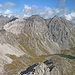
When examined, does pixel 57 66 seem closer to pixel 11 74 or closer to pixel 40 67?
pixel 40 67

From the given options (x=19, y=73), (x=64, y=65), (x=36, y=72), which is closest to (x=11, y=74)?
(x=19, y=73)

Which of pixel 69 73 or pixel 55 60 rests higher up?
pixel 55 60

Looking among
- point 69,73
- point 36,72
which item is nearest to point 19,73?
point 36,72

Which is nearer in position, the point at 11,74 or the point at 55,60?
the point at 55,60

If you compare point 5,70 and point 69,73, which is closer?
point 69,73

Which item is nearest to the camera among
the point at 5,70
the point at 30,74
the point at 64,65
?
the point at 30,74

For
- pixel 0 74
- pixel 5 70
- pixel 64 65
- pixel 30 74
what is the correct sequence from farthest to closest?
1. pixel 5 70
2. pixel 0 74
3. pixel 64 65
4. pixel 30 74

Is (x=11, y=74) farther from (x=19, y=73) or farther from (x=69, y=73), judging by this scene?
(x=69, y=73)

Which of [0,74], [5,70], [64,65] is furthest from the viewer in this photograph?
[5,70]

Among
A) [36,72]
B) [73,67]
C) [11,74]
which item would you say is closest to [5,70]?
[11,74]
